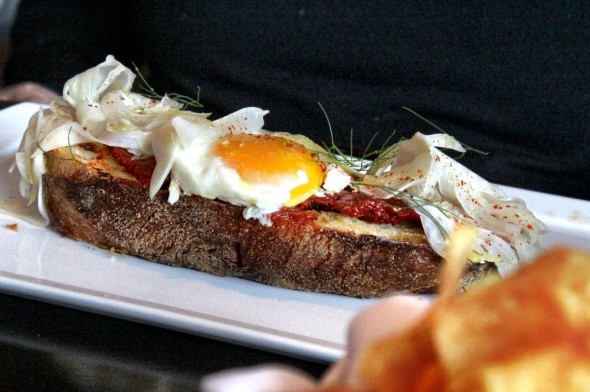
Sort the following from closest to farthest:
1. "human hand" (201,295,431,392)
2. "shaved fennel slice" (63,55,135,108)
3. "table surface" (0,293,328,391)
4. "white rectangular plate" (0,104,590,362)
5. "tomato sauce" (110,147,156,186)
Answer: "human hand" (201,295,431,392) → "table surface" (0,293,328,391) → "white rectangular plate" (0,104,590,362) → "tomato sauce" (110,147,156,186) → "shaved fennel slice" (63,55,135,108)

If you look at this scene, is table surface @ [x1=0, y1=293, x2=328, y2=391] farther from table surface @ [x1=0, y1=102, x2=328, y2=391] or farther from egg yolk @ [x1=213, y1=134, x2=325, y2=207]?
egg yolk @ [x1=213, y1=134, x2=325, y2=207]

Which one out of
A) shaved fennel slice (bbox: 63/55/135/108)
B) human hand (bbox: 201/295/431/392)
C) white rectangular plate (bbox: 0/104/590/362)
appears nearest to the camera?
human hand (bbox: 201/295/431/392)

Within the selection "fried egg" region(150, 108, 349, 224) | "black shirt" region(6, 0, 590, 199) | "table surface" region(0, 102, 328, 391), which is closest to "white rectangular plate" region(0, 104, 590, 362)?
"table surface" region(0, 102, 328, 391)

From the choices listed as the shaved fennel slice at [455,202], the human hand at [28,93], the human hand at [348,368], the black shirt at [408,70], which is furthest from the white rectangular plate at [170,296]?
the black shirt at [408,70]

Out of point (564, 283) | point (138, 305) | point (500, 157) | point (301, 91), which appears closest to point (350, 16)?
point (301, 91)

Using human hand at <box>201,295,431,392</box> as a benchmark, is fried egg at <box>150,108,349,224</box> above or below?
below

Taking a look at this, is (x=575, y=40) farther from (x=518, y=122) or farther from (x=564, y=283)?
(x=564, y=283)
